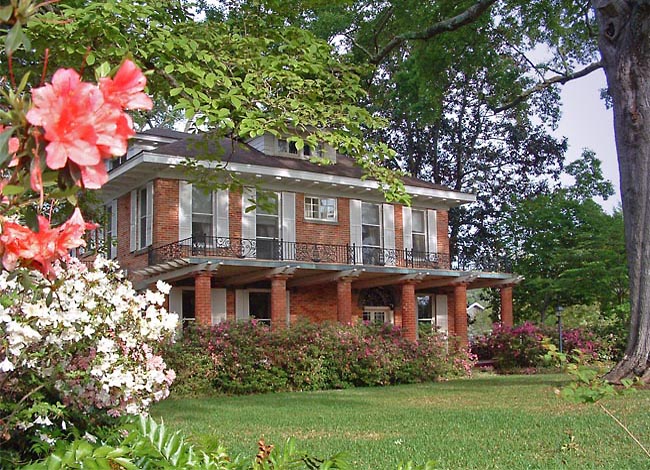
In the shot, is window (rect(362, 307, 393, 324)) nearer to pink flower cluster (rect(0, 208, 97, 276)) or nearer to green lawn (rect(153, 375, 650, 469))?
green lawn (rect(153, 375, 650, 469))

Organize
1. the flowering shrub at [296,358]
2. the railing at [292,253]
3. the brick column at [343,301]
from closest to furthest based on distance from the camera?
the flowering shrub at [296,358], the railing at [292,253], the brick column at [343,301]

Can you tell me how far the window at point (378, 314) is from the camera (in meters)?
24.7

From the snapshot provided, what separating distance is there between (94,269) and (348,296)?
1660cm

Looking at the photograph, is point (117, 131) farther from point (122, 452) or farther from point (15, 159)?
point (122, 452)

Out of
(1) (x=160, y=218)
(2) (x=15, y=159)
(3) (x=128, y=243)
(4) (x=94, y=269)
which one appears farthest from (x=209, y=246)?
(2) (x=15, y=159)

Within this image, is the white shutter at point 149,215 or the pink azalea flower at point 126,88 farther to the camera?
the white shutter at point 149,215

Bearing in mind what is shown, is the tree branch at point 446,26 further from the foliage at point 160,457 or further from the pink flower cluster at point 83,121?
the pink flower cluster at point 83,121

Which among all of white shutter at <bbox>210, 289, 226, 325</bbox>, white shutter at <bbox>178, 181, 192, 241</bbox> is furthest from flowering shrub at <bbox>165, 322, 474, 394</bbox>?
white shutter at <bbox>178, 181, 192, 241</bbox>

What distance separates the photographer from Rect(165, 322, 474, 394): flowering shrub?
55.2 feet

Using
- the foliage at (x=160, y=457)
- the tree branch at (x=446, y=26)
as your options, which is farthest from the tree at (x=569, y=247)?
the foliage at (x=160, y=457)

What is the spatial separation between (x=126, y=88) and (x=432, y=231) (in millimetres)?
24228

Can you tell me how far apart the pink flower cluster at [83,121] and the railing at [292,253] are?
58.9 feet

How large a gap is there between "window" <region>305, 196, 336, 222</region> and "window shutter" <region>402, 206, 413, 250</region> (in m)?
2.82

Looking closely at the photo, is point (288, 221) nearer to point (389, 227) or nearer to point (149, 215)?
point (389, 227)
